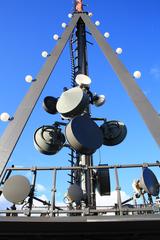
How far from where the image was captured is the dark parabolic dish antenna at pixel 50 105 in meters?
14.4

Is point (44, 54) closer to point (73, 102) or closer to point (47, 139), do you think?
point (73, 102)

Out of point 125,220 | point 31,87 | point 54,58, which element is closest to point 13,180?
point 125,220

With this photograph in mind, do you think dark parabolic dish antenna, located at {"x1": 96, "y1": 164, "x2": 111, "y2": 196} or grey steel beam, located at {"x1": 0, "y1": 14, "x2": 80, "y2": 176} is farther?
dark parabolic dish antenna, located at {"x1": 96, "y1": 164, "x2": 111, "y2": 196}

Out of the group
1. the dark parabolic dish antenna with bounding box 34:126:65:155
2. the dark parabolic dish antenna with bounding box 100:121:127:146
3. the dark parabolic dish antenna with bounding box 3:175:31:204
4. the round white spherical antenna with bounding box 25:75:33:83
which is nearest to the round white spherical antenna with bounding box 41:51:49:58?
the round white spherical antenna with bounding box 25:75:33:83

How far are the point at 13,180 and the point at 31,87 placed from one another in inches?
201

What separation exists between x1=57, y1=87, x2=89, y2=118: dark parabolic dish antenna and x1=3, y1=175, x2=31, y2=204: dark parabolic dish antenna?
12.5ft

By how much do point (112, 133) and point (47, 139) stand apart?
301 centimetres

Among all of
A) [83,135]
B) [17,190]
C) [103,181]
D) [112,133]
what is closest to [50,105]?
[112,133]

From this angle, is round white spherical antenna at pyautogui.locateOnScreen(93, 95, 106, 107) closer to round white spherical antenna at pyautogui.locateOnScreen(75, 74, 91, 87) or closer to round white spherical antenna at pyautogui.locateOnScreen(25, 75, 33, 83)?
round white spherical antenna at pyautogui.locateOnScreen(75, 74, 91, 87)

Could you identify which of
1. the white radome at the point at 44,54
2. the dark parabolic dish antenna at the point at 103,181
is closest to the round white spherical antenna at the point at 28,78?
the white radome at the point at 44,54

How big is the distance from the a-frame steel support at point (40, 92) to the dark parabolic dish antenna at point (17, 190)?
1.44 meters

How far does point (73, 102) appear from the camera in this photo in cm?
1195

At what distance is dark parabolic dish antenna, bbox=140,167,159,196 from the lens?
9789 mm
